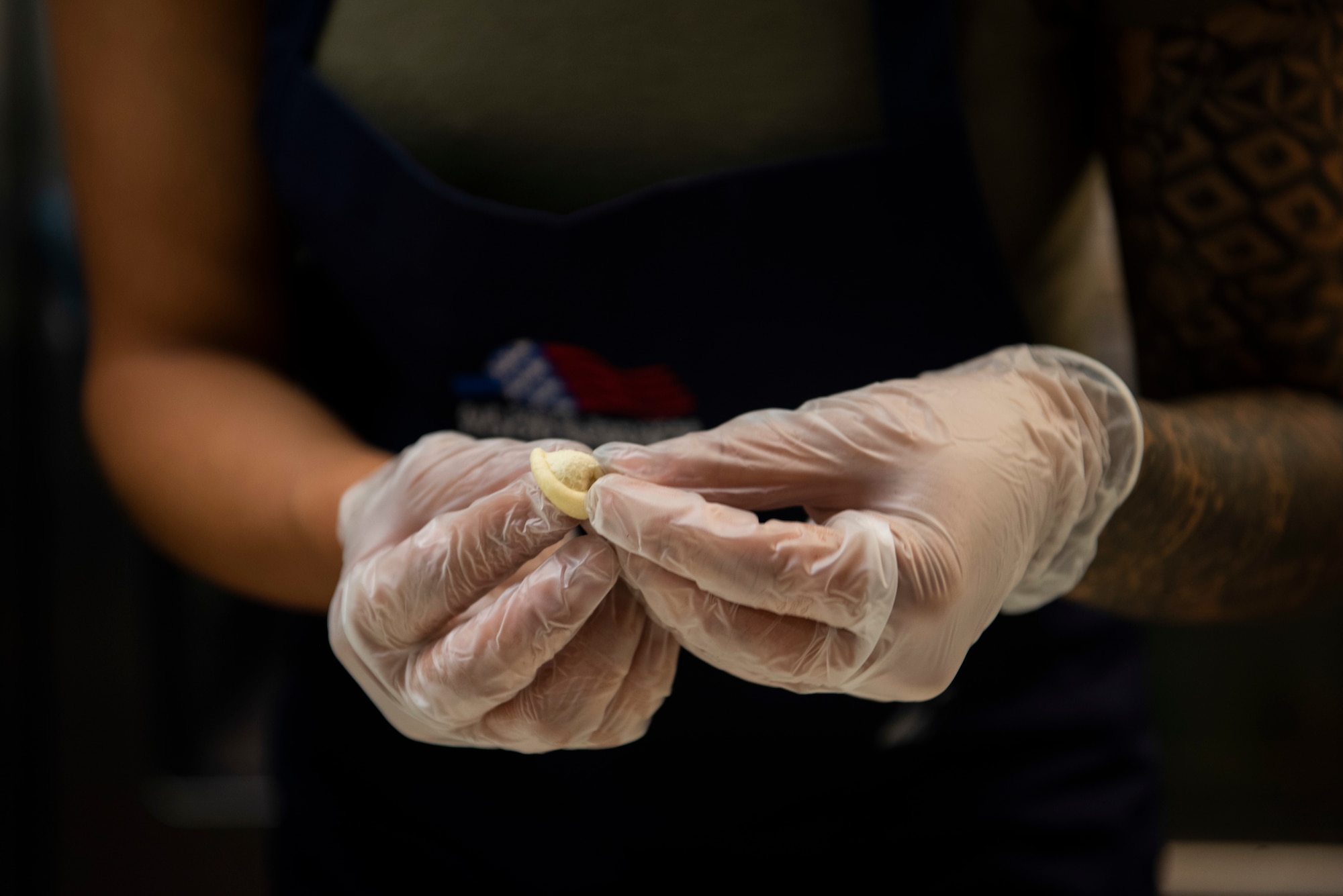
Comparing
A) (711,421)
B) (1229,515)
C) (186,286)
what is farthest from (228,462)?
(1229,515)

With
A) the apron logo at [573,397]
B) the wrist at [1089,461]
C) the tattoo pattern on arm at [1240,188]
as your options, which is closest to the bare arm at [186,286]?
the apron logo at [573,397]

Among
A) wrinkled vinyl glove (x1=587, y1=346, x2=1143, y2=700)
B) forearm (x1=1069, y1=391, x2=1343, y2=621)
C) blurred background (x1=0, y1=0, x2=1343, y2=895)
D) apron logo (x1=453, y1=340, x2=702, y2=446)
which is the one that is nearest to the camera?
wrinkled vinyl glove (x1=587, y1=346, x2=1143, y2=700)

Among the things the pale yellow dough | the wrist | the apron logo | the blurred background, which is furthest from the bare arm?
the blurred background

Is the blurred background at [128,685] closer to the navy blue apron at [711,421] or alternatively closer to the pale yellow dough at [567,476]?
the navy blue apron at [711,421]

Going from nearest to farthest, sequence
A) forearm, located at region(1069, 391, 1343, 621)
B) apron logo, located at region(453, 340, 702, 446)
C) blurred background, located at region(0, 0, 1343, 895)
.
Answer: forearm, located at region(1069, 391, 1343, 621), apron logo, located at region(453, 340, 702, 446), blurred background, located at region(0, 0, 1343, 895)

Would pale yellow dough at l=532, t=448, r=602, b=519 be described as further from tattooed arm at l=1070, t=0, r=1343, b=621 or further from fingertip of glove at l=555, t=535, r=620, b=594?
tattooed arm at l=1070, t=0, r=1343, b=621

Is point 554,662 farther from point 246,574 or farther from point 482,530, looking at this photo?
point 246,574

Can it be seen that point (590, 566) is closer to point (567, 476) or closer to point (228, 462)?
point (567, 476)
